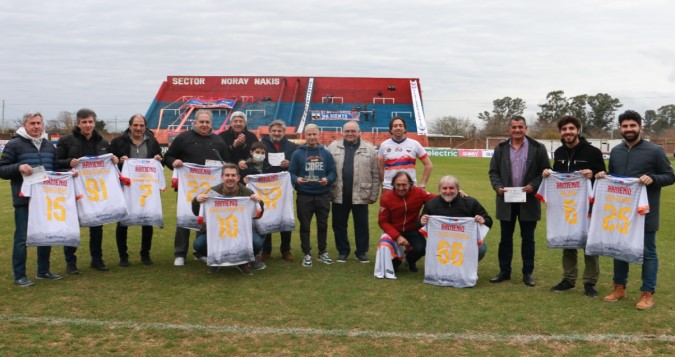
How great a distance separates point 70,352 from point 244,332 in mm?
1366

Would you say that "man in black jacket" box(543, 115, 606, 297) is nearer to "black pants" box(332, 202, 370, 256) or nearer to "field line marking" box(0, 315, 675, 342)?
"field line marking" box(0, 315, 675, 342)

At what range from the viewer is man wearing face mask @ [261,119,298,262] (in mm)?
7848

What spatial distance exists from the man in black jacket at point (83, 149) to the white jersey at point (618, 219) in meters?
5.67

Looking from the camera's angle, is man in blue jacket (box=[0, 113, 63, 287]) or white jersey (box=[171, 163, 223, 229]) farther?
white jersey (box=[171, 163, 223, 229])

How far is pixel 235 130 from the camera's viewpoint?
7.93 meters

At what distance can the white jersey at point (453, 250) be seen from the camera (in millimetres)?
6516

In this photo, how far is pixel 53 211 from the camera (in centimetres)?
647

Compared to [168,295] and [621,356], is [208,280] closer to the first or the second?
[168,295]

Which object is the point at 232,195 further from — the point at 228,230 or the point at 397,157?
the point at 397,157

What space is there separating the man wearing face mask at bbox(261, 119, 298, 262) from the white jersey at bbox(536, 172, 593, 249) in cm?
343

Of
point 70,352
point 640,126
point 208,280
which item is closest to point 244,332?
point 70,352

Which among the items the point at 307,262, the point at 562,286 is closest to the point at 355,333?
the point at 307,262

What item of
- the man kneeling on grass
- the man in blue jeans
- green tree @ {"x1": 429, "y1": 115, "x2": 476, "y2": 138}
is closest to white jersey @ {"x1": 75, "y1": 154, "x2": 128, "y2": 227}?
the man kneeling on grass

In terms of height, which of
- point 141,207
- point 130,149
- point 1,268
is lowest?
point 1,268
